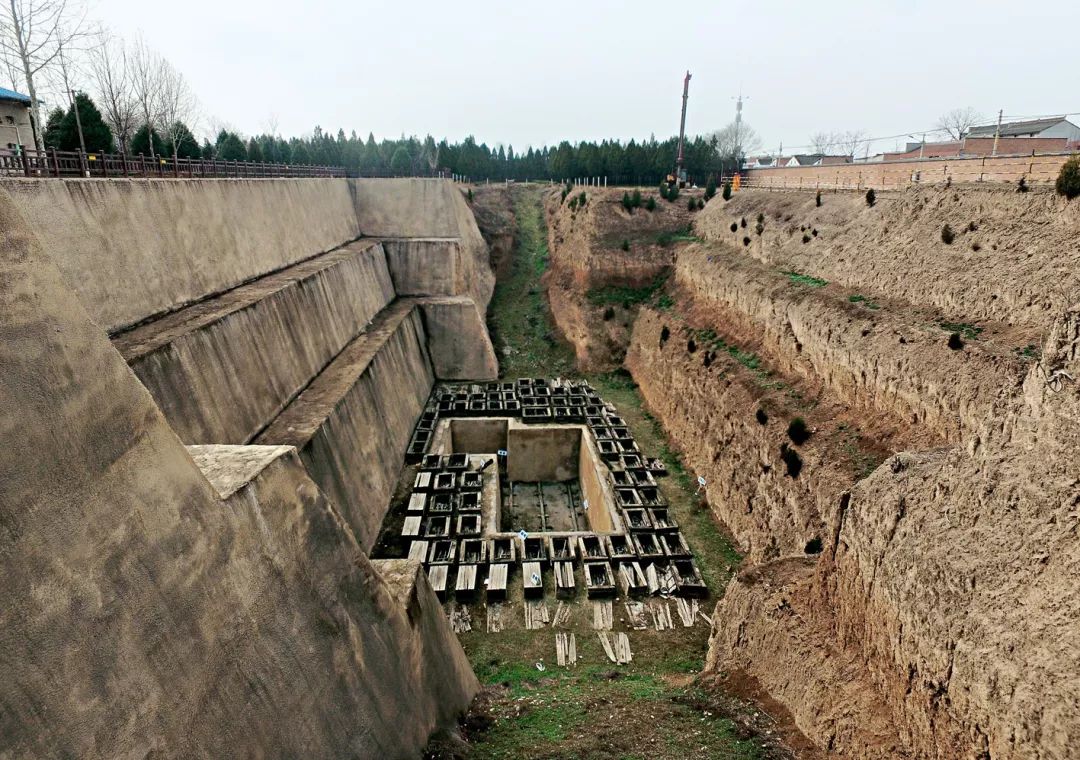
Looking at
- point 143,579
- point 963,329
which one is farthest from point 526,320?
point 143,579

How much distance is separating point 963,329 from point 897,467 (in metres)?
8.04

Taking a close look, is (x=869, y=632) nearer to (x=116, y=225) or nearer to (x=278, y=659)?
(x=278, y=659)

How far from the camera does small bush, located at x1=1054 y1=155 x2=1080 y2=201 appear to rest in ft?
50.5

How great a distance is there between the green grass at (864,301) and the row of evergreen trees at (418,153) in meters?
28.7

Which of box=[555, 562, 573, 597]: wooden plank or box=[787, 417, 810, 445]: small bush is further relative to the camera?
box=[787, 417, 810, 445]: small bush

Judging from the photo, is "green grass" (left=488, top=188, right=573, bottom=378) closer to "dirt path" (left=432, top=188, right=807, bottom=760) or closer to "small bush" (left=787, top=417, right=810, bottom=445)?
"dirt path" (left=432, top=188, right=807, bottom=760)

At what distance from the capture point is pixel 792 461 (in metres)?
17.6

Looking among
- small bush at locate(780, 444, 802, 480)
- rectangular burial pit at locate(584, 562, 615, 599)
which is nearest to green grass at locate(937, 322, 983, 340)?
small bush at locate(780, 444, 802, 480)

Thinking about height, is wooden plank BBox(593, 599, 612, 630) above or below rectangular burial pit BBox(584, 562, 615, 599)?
below

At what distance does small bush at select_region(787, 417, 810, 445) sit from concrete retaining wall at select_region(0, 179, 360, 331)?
724 inches

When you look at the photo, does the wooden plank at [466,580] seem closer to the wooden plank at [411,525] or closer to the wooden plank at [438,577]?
the wooden plank at [438,577]

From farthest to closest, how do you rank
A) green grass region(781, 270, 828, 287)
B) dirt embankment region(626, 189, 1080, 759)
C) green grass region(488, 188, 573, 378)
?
green grass region(488, 188, 573, 378), green grass region(781, 270, 828, 287), dirt embankment region(626, 189, 1080, 759)

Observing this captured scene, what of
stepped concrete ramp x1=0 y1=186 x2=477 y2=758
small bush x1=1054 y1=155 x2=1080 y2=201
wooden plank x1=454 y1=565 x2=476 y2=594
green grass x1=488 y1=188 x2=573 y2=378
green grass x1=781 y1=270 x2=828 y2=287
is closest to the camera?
stepped concrete ramp x1=0 y1=186 x2=477 y2=758

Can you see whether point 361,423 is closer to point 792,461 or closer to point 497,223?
point 792,461
